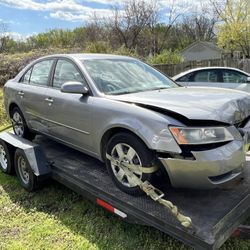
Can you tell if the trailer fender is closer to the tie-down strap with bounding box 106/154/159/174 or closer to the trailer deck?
the trailer deck

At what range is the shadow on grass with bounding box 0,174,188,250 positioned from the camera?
9.91ft

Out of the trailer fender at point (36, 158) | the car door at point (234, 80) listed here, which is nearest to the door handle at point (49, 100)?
the trailer fender at point (36, 158)

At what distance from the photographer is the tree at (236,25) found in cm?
2645

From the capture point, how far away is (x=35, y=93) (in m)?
4.56

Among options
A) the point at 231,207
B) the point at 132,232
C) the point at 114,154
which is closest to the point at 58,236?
the point at 132,232

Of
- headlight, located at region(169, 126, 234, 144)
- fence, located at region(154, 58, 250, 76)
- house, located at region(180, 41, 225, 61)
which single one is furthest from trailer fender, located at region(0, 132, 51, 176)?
house, located at region(180, 41, 225, 61)

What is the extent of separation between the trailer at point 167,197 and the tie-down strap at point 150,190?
3.4 inches

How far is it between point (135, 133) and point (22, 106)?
9.08 ft

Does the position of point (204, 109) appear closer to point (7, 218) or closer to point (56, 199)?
point (56, 199)

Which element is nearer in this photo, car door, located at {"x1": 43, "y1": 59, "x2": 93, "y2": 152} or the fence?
car door, located at {"x1": 43, "y1": 59, "x2": 93, "y2": 152}

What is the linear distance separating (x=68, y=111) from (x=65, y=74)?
62cm

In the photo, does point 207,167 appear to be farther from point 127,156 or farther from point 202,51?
point 202,51

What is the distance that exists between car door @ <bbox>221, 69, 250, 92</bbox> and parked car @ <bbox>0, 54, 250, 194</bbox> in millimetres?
5226

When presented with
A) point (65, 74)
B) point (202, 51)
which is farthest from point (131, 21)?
point (65, 74)
